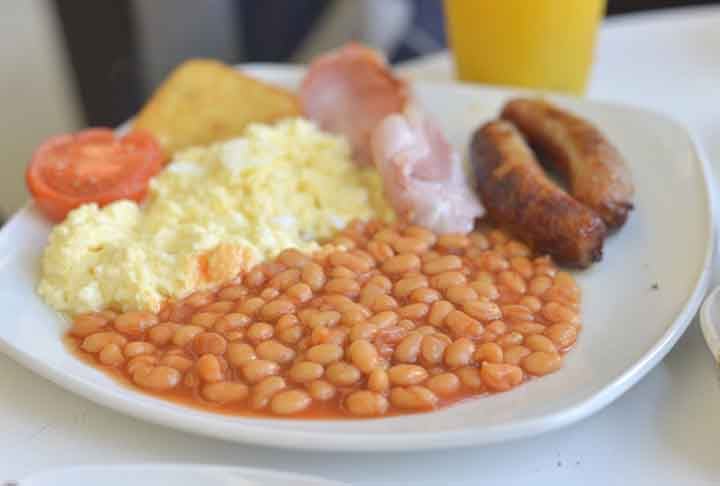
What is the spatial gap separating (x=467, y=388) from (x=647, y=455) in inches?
11.1

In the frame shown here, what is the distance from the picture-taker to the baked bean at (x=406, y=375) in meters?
1.30

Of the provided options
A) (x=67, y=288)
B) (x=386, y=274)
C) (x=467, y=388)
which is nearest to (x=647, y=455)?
(x=467, y=388)

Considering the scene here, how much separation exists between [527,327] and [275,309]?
43 centimetres

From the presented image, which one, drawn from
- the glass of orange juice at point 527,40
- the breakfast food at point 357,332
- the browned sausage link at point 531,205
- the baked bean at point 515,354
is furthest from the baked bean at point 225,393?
the glass of orange juice at point 527,40

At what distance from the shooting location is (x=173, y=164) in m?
1.81

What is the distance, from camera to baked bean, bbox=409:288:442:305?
1479mm

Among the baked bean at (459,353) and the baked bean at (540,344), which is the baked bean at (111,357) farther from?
the baked bean at (540,344)

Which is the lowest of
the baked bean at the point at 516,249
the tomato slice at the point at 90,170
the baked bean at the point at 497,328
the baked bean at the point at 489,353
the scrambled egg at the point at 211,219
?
the baked bean at the point at 516,249

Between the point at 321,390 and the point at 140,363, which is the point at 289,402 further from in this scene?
the point at 140,363

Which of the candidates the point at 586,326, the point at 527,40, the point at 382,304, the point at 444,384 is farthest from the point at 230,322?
the point at 527,40

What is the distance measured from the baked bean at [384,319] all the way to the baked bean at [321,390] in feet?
0.50

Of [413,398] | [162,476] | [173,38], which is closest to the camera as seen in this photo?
[162,476]

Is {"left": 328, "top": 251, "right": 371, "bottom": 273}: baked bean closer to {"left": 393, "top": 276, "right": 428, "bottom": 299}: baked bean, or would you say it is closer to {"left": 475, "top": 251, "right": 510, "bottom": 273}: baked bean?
{"left": 393, "top": 276, "right": 428, "bottom": 299}: baked bean

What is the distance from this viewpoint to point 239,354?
136 centimetres
